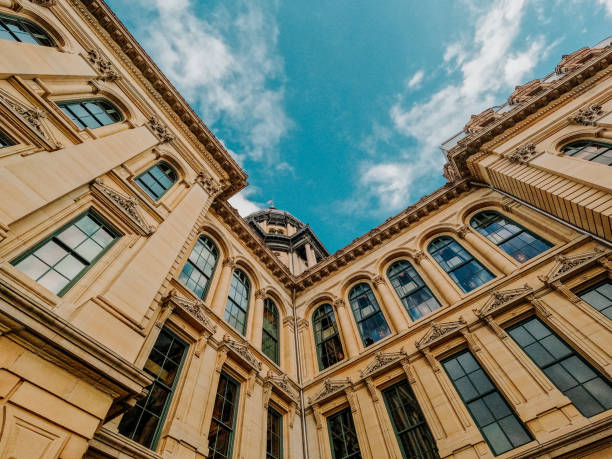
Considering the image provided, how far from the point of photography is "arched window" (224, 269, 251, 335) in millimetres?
13695

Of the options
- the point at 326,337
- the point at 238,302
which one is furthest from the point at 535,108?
the point at 238,302

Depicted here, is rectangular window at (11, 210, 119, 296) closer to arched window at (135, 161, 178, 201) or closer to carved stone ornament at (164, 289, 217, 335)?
carved stone ornament at (164, 289, 217, 335)

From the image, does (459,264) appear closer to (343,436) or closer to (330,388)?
(330,388)

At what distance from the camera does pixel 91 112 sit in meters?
11.5

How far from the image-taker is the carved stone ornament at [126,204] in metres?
8.97

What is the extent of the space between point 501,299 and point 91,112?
15457mm

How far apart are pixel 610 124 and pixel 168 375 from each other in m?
18.0

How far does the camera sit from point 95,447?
5867mm

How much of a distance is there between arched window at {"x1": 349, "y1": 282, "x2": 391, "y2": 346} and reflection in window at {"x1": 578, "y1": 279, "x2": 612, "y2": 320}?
685cm

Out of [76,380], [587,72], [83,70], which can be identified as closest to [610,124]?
[587,72]

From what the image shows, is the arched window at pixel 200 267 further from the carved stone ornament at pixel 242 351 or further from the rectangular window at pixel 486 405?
the rectangular window at pixel 486 405

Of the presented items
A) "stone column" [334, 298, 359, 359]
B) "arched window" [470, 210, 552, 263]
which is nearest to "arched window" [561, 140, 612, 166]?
"arched window" [470, 210, 552, 263]

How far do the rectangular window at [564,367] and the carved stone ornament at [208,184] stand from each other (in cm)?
1277

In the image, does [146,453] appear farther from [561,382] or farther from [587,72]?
[587,72]
